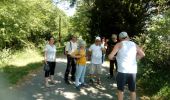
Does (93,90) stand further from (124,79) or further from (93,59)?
(124,79)

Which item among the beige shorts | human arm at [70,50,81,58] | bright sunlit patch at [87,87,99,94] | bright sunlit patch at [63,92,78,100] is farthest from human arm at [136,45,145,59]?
the beige shorts

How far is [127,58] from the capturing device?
30.5 feet

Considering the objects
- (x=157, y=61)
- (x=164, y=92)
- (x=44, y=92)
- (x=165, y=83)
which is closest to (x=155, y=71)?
(x=157, y=61)

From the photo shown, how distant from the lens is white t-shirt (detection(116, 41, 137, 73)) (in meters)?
9.26

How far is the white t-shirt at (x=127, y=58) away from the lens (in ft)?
30.4

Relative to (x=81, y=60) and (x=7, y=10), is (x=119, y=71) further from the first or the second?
(x=7, y=10)

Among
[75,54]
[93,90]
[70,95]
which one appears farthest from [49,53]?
→ [93,90]

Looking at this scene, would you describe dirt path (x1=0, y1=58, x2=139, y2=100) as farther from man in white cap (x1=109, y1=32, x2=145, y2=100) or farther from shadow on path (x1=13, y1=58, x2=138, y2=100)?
man in white cap (x1=109, y1=32, x2=145, y2=100)

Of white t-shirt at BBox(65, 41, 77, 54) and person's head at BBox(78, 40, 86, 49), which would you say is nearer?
person's head at BBox(78, 40, 86, 49)

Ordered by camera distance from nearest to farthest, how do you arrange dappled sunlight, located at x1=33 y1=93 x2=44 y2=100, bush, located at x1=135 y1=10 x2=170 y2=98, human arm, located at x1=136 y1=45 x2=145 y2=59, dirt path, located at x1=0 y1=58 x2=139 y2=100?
1. human arm, located at x1=136 y1=45 x2=145 y2=59
2. dappled sunlight, located at x1=33 y1=93 x2=44 y2=100
3. dirt path, located at x1=0 y1=58 x2=139 y2=100
4. bush, located at x1=135 y1=10 x2=170 y2=98

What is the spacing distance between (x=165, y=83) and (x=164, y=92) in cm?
112

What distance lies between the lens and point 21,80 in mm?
15008

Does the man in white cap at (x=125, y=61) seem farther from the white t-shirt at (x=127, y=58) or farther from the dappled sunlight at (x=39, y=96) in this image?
the dappled sunlight at (x=39, y=96)

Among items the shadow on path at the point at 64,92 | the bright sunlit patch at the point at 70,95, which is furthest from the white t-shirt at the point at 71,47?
the bright sunlit patch at the point at 70,95
